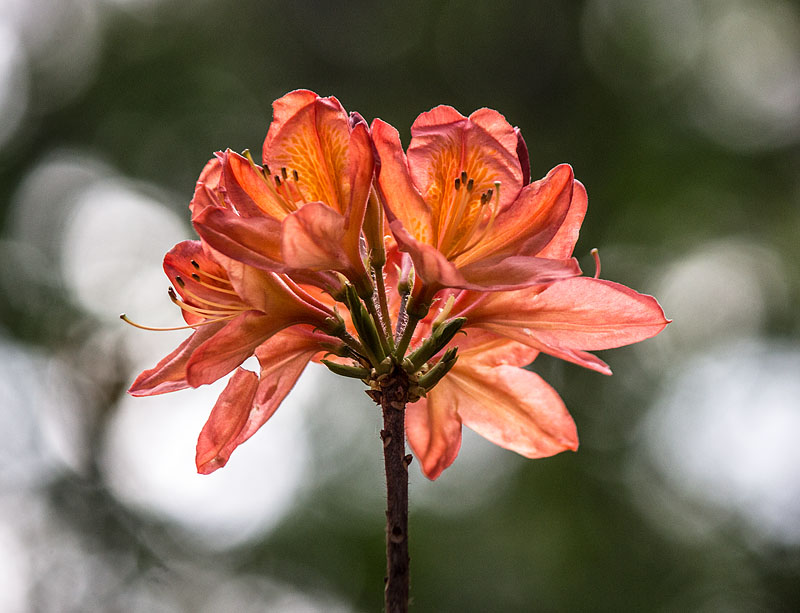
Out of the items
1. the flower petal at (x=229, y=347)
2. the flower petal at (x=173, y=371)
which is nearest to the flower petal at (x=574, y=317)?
the flower petal at (x=229, y=347)

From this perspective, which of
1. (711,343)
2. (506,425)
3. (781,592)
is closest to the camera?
(506,425)

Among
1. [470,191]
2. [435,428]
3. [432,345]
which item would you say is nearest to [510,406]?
[435,428]

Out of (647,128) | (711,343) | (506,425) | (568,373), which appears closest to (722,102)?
(647,128)

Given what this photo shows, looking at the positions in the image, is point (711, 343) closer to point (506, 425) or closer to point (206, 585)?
point (206, 585)

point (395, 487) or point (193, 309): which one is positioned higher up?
point (193, 309)

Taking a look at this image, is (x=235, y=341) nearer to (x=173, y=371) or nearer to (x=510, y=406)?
(x=173, y=371)

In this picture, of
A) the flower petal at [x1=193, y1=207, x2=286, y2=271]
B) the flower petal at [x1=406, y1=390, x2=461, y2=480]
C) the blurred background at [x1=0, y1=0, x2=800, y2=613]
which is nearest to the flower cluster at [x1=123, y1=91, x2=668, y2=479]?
the flower petal at [x1=193, y1=207, x2=286, y2=271]
